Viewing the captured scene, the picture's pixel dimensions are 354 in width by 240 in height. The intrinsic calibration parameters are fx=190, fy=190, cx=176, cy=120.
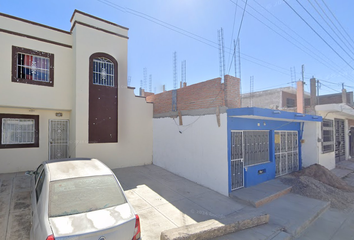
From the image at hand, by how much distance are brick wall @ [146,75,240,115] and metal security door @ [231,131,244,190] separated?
117cm

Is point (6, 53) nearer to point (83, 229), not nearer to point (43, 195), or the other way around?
point (43, 195)

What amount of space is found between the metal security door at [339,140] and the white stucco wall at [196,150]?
37.1 feet

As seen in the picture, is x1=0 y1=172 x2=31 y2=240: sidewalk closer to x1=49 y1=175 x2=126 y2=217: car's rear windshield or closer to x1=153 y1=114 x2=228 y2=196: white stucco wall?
x1=49 y1=175 x2=126 y2=217: car's rear windshield

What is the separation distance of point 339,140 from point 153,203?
14616mm

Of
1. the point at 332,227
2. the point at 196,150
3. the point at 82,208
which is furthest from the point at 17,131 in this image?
the point at 332,227

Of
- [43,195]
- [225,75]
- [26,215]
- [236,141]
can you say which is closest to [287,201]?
[236,141]

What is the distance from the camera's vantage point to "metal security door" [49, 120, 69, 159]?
8109mm

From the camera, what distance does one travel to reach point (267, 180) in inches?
316

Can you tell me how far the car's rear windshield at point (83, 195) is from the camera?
2838mm

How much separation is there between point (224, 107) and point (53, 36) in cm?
750

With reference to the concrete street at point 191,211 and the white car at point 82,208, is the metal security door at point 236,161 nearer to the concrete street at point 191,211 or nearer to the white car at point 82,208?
the concrete street at point 191,211

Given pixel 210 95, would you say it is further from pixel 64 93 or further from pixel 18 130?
pixel 18 130

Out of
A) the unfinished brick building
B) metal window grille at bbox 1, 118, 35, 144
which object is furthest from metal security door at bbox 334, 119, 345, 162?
metal window grille at bbox 1, 118, 35, 144

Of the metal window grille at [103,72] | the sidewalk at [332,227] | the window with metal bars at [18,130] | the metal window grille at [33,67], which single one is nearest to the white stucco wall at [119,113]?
the metal window grille at [103,72]
